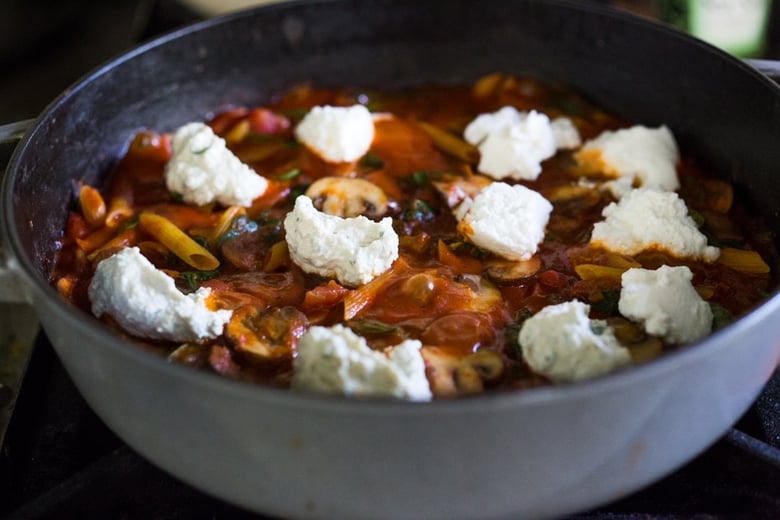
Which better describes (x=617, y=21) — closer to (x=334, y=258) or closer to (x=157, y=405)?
(x=334, y=258)

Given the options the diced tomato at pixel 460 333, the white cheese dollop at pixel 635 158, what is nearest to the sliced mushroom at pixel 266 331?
the diced tomato at pixel 460 333

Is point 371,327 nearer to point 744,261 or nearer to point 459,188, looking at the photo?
point 459,188

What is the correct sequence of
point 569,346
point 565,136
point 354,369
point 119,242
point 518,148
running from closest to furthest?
1. point 354,369
2. point 569,346
3. point 119,242
4. point 518,148
5. point 565,136

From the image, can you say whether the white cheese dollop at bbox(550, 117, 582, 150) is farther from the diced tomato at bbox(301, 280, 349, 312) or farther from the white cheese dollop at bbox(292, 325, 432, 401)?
the white cheese dollop at bbox(292, 325, 432, 401)

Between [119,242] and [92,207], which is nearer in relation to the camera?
[119,242]

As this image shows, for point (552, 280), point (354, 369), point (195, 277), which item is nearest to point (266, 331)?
point (195, 277)

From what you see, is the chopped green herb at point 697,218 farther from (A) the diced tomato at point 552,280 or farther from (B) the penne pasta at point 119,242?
(B) the penne pasta at point 119,242

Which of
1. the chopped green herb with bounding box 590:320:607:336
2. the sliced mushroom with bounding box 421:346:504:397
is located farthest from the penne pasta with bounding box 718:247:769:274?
the sliced mushroom with bounding box 421:346:504:397
